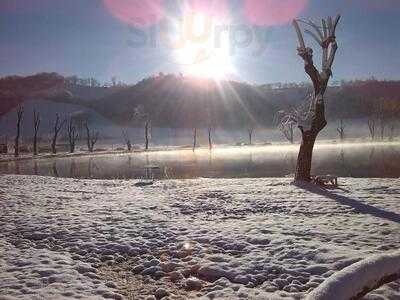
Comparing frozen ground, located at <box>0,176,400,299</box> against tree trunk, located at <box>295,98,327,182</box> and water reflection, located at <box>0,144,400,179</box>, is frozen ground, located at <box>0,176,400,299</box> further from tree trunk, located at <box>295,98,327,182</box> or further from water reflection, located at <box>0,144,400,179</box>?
water reflection, located at <box>0,144,400,179</box>

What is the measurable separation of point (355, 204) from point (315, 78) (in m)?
8.87

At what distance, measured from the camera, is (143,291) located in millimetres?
8453

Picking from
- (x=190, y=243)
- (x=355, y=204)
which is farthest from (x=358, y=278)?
(x=355, y=204)

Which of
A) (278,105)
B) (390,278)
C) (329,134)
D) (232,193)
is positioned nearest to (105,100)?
(278,105)

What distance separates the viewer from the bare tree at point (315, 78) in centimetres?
2250

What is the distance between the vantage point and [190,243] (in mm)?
11273

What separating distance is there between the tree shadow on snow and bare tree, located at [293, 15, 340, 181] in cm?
206

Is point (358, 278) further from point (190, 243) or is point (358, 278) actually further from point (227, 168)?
point (227, 168)

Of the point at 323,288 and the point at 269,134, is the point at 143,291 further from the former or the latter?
the point at 269,134

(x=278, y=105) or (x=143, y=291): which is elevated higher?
(x=278, y=105)

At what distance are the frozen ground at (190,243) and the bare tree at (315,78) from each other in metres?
4.24

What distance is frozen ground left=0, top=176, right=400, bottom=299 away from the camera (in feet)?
27.6

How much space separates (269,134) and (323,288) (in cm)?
13991

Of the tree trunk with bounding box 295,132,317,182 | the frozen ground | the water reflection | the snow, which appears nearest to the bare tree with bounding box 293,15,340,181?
the tree trunk with bounding box 295,132,317,182
